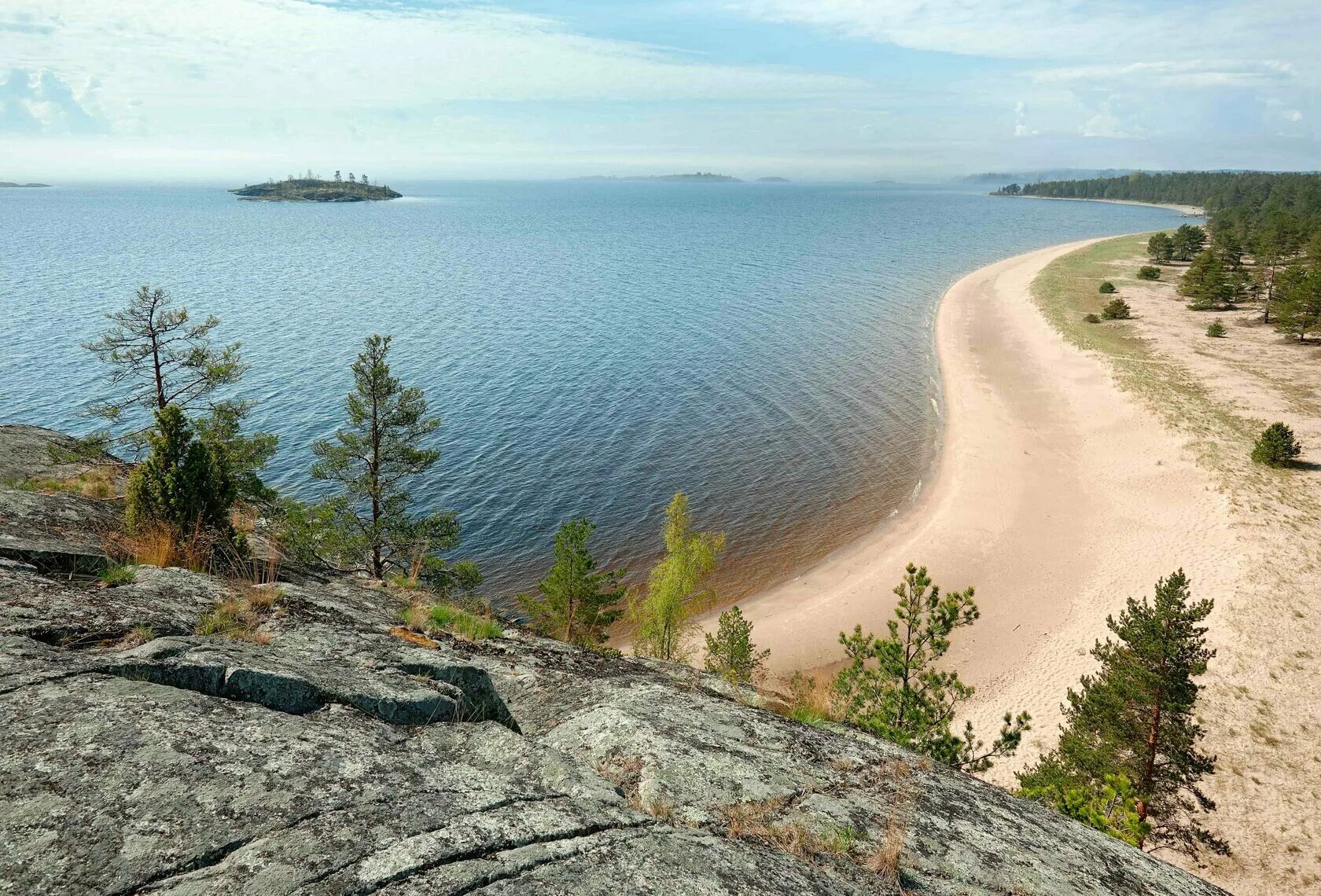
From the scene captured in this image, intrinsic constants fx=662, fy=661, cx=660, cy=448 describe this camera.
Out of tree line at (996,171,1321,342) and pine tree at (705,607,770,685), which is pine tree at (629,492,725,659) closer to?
pine tree at (705,607,770,685)

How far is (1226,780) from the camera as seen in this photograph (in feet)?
72.4

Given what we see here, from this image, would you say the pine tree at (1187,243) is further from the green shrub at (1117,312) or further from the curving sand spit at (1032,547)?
the curving sand spit at (1032,547)

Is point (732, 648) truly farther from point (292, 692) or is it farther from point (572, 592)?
point (292, 692)

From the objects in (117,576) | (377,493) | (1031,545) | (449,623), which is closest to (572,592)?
(377,493)

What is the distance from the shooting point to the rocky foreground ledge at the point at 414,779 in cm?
504

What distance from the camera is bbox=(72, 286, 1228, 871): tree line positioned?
13.6 meters

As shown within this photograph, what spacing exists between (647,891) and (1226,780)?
26.3 m

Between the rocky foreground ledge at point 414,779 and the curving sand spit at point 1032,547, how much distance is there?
64.8 feet

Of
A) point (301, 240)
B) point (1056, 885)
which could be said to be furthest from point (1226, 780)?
point (301, 240)

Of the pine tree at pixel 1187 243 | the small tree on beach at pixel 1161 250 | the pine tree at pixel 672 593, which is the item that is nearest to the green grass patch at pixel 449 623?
the pine tree at pixel 672 593

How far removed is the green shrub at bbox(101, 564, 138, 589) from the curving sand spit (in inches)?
1028

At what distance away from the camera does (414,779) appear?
249 inches

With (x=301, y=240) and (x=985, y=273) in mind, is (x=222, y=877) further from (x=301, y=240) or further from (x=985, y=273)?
(x=301, y=240)

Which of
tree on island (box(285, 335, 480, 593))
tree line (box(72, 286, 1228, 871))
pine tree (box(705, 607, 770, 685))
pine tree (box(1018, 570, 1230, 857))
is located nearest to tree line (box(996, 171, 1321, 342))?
tree line (box(72, 286, 1228, 871))
